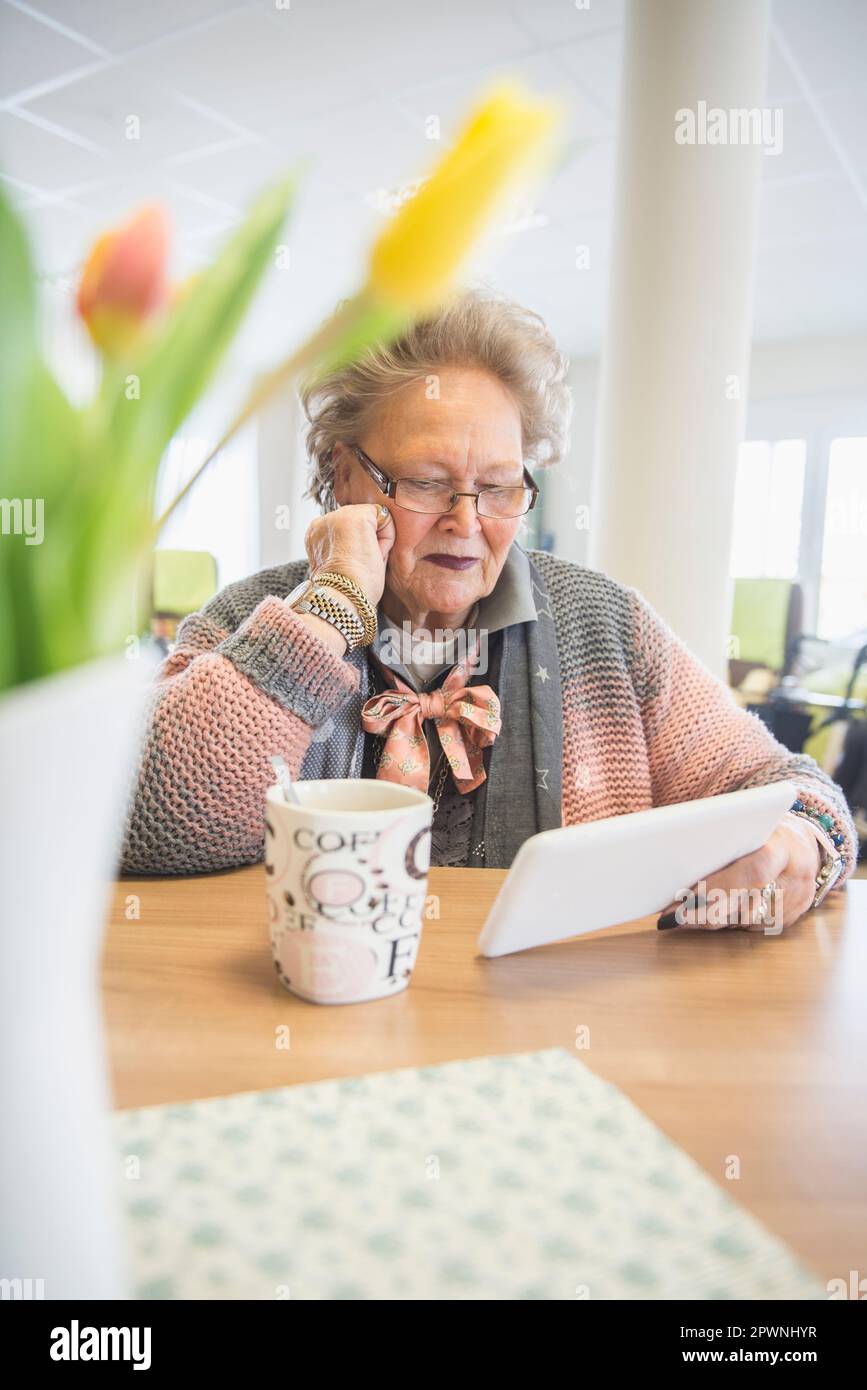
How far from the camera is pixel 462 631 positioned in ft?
4.28

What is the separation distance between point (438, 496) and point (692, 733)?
430mm

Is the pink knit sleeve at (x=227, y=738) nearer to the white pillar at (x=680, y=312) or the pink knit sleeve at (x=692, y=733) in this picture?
the pink knit sleeve at (x=692, y=733)

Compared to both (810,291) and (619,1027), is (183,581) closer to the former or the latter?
(810,291)

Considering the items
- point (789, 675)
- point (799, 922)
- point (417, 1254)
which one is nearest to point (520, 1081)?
point (417, 1254)

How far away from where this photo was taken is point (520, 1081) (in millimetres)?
500

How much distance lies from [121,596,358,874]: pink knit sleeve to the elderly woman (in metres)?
0.10

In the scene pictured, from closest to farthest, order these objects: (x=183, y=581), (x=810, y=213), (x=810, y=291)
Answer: (x=810, y=213), (x=183, y=581), (x=810, y=291)

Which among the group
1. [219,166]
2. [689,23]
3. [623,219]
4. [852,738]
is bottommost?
[852,738]

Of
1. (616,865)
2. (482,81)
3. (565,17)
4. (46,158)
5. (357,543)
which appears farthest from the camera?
(46,158)

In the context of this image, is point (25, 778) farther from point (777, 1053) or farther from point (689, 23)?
point (689, 23)

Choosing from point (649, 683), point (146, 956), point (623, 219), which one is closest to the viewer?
point (146, 956)

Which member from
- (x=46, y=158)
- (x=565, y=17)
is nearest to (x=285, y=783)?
(x=565, y=17)

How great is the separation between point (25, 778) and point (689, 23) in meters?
2.74

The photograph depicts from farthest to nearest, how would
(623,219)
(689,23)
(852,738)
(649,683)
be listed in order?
(852,738)
(623,219)
(689,23)
(649,683)
